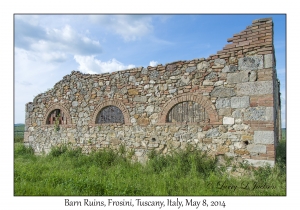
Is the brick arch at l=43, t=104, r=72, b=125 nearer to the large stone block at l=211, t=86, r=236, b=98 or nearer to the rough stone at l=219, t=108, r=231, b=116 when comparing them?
the large stone block at l=211, t=86, r=236, b=98

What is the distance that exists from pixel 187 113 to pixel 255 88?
1998mm

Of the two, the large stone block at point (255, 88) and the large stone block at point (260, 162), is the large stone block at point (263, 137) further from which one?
the large stone block at point (255, 88)

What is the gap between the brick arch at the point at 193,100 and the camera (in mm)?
6500

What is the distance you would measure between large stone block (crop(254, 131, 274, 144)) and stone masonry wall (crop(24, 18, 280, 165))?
2 cm

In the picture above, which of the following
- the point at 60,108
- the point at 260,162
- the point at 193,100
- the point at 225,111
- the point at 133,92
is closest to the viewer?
the point at 260,162

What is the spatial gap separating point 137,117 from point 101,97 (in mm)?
1835

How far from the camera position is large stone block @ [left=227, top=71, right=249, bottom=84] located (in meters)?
6.18

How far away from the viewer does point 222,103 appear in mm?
6418

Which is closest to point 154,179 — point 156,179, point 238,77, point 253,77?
point 156,179

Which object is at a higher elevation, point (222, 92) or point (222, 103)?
point (222, 92)

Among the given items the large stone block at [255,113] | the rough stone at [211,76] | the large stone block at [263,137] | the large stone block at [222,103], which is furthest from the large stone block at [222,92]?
the large stone block at [263,137]

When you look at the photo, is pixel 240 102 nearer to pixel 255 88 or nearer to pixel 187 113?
pixel 255 88

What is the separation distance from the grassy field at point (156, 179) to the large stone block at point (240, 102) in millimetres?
1563
